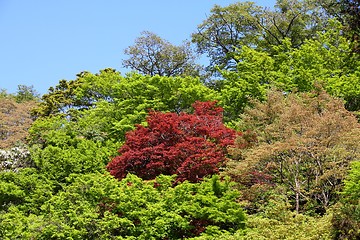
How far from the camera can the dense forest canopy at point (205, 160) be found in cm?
1041

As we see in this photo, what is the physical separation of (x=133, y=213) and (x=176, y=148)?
146 inches

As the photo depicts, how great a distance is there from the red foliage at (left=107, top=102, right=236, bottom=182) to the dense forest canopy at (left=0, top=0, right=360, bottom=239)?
0.03 metres

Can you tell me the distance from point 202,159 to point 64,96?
45.9 feet

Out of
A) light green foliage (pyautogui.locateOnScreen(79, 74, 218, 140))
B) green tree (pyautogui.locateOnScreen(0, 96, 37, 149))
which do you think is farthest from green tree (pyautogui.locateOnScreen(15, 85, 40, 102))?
light green foliage (pyautogui.locateOnScreen(79, 74, 218, 140))

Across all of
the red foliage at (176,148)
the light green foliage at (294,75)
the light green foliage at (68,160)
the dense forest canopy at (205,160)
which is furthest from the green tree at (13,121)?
the red foliage at (176,148)

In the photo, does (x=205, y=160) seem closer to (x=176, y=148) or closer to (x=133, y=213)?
(x=176, y=148)

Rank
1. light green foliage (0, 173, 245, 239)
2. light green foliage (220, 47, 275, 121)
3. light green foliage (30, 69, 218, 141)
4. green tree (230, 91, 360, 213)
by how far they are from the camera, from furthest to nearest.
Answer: light green foliage (220, 47, 275, 121), light green foliage (30, 69, 218, 141), green tree (230, 91, 360, 213), light green foliage (0, 173, 245, 239)

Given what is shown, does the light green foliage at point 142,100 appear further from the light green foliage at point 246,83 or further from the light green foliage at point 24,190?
the light green foliage at point 24,190

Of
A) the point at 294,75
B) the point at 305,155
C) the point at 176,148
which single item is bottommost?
the point at 305,155


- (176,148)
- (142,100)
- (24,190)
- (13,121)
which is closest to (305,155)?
(176,148)

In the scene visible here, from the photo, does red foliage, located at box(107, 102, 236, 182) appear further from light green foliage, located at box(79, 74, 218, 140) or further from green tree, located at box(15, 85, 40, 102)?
green tree, located at box(15, 85, 40, 102)

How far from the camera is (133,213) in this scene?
1048cm

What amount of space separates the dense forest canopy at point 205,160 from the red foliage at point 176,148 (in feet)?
0.11

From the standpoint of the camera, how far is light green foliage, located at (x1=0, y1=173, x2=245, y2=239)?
10.4 m
